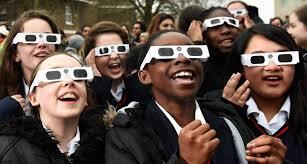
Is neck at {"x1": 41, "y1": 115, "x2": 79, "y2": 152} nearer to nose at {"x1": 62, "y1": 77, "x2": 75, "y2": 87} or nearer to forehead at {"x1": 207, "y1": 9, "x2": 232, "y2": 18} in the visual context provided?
nose at {"x1": 62, "y1": 77, "x2": 75, "y2": 87}

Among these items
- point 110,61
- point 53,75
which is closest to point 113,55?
point 110,61

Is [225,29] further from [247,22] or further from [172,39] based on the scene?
[172,39]

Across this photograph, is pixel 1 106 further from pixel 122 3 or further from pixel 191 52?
pixel 122 3

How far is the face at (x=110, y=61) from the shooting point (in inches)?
195

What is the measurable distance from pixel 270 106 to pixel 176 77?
0.74 m

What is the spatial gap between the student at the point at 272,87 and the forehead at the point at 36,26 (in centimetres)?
184

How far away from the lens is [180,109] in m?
2.97

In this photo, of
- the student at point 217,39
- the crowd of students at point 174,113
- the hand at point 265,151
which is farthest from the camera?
the student at point 217,39

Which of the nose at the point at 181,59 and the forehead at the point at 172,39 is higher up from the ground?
the forehead at the point at 172,39

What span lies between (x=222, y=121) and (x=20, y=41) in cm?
205

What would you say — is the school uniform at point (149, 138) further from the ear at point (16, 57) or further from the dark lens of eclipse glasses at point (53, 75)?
the ear at point (16, 57)

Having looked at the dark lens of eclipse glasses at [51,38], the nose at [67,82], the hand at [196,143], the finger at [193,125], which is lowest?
the hand at [196,143]

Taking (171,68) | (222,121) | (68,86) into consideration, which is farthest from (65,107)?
(222,121)

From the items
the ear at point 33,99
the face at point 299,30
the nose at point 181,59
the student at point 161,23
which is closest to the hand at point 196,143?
the nose at point 181,59
